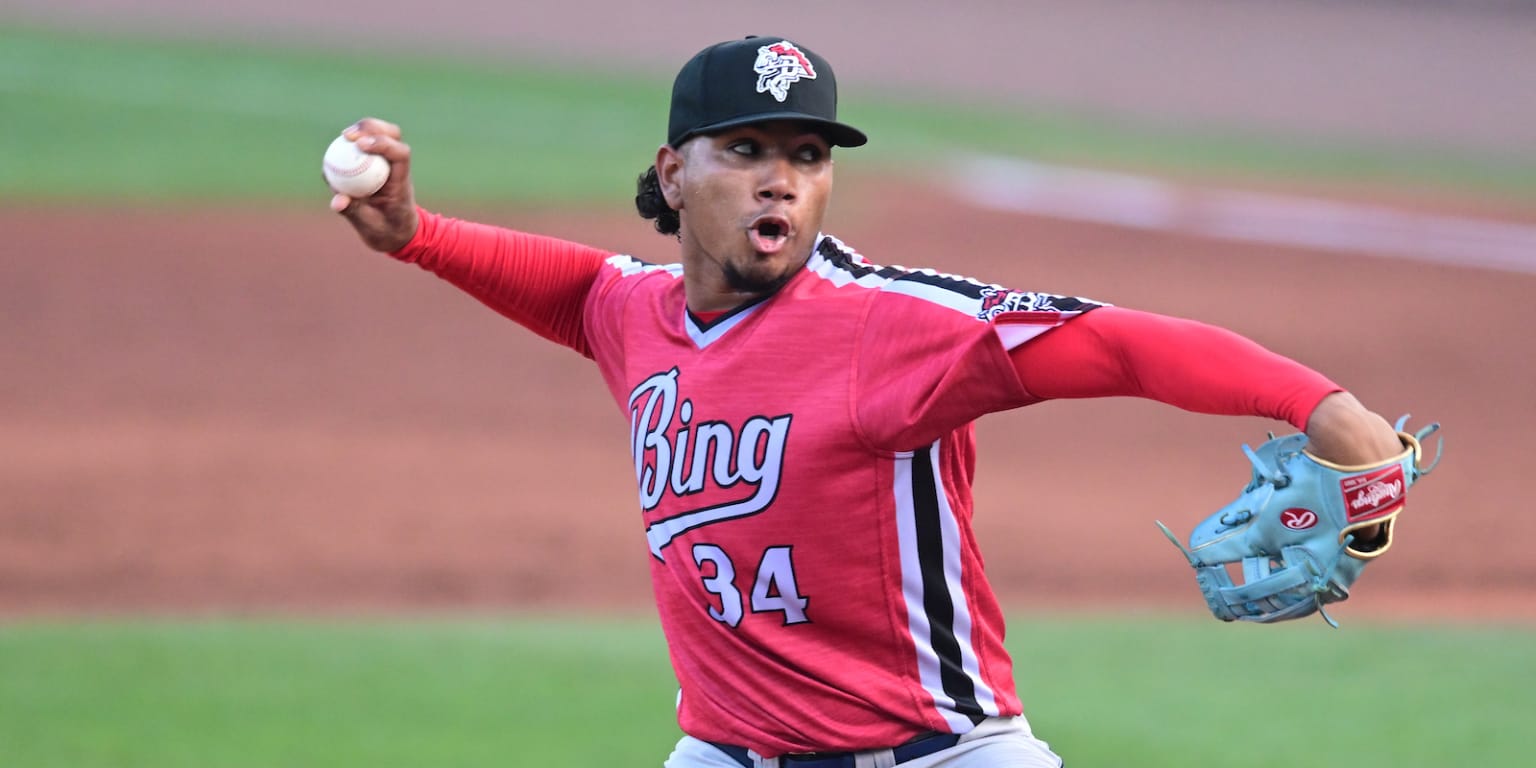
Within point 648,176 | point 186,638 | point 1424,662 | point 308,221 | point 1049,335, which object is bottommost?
point 1424,662

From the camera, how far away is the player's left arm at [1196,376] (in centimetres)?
279

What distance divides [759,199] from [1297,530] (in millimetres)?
1208

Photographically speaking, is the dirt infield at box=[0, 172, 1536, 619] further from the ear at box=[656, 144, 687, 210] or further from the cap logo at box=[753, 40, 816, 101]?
the cap logo at box=[753, 40, 816, 101]

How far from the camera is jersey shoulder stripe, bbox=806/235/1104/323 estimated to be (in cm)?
308

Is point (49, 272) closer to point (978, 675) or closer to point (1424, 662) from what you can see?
point (1424, 662)

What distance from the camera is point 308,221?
15883 millimetres

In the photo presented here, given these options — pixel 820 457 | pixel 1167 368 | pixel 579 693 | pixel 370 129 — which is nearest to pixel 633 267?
pixel 370 129

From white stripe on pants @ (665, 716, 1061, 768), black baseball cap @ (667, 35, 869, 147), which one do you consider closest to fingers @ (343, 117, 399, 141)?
black baseball cap @ (667, 35, 869, 147)

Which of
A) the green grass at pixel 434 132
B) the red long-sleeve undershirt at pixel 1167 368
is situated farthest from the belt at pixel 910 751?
the green grass at pixel 434 132

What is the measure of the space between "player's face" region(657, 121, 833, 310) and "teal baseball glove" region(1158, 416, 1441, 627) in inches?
37.7

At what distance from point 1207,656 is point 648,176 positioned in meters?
4.55

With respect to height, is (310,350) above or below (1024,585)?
above

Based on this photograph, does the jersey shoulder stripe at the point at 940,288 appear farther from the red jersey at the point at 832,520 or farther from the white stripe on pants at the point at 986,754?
the white stripe on pants at the point at 986,754

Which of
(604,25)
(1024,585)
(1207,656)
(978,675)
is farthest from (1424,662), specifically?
(604,25)
